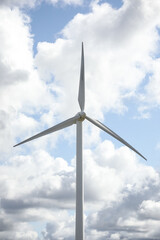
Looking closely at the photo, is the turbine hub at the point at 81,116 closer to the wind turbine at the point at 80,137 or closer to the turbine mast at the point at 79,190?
the wind turbine at the point at 80,137

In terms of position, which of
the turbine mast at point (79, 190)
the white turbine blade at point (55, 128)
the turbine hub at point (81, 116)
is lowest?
the turbine mast at point (79, 190)

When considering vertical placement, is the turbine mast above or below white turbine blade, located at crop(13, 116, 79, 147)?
below

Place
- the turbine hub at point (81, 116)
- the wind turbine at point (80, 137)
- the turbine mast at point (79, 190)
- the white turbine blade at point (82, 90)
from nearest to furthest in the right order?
the turbine mast at point (79, 190) < the wind turbine at point (80, 137) < the turbine hub at point (81, 116) < the white turbine blade at point (82, 90)

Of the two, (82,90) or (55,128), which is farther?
(82,90)

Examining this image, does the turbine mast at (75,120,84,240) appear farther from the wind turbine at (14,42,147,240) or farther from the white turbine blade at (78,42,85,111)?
the white turbine blade at (78,42,85,111)

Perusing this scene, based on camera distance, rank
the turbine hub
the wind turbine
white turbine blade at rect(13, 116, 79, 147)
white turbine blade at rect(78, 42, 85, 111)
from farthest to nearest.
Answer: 1. white turbine blade at rect(78, 42, 85, 111)
2. white turbine blade at rect(13, 116, 79, 147)
3. the turbine hub
4. the wind turbine

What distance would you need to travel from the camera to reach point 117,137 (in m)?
61.1

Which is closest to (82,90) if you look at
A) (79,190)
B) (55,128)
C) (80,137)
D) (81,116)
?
(81,116)

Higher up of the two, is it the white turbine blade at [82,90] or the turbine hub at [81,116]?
the white turbine blade at [82,90]

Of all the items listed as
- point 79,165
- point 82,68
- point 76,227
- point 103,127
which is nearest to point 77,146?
point 79,165

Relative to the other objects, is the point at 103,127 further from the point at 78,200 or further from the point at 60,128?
the point at 78,200

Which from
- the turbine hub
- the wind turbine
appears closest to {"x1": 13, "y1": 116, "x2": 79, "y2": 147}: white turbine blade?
the wind turbine

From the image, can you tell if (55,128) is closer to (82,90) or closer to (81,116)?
(81,116)

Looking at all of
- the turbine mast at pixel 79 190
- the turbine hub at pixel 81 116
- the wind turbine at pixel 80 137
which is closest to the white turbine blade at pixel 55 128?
the wind turbine at pixel 80 137
